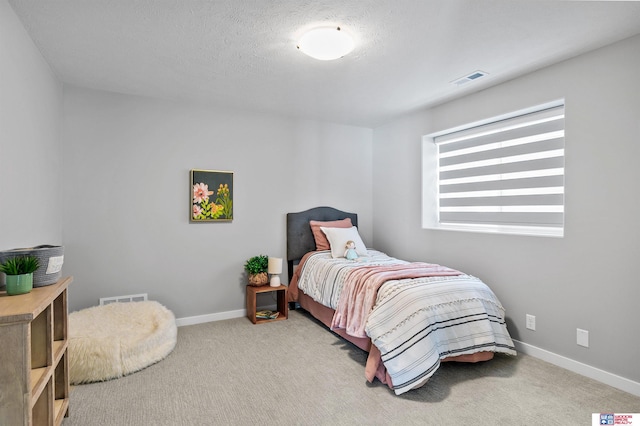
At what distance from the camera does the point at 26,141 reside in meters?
2.40

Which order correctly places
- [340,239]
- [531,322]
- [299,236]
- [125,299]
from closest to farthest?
[531,322], [125,299], [340,239], [299,236]

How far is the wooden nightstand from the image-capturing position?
3891mm

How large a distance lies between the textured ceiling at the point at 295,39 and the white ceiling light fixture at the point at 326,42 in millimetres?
59

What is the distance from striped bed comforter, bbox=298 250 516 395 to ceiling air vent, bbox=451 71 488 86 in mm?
1718

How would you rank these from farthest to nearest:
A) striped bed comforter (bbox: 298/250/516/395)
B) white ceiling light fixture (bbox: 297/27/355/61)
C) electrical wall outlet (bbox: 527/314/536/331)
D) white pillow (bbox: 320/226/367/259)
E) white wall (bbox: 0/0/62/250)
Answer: white pillow (bbox: 320/226/367/259) → electrical wall outlet (bbox: 527/314/536/331) → striped bed comforter (bbox: 298/250/516/395) → white ceiling light fixture (bbox: 297/27/355/61) → white wall (bbox: 0/0/62/250)

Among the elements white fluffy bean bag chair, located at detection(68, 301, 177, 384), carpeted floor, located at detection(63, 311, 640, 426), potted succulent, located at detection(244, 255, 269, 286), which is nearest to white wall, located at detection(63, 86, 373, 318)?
potted succulent, located at detection(244, 255, 269, 286)

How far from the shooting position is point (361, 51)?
105 inches

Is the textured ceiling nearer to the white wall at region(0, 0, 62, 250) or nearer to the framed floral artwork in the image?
the white wall at region(0, 0, 62, 250)

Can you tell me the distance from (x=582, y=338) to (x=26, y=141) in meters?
4.20

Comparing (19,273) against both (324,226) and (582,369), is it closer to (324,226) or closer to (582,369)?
(324,226)

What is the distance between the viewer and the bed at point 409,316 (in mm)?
2436

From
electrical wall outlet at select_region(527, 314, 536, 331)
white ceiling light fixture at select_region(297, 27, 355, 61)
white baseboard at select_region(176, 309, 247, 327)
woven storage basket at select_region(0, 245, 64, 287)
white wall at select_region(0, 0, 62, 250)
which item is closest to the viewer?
woven storage basket at select_region(0, 245, 64, 287)

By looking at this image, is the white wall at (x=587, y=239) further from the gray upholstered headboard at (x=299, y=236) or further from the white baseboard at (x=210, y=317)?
the white baseboard at (x=210, y=317)

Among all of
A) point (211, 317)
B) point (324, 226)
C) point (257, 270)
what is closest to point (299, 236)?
point (324, 226)
